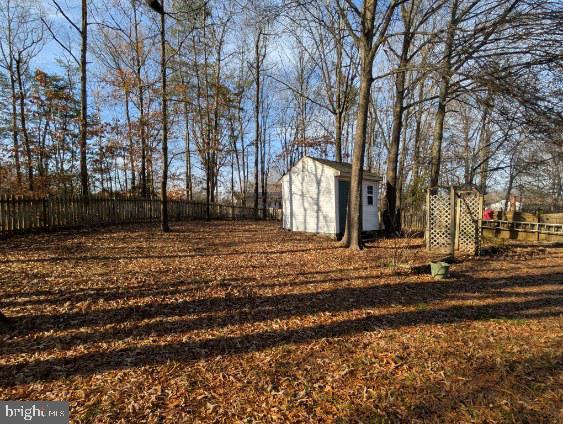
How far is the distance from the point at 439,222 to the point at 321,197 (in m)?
5.23

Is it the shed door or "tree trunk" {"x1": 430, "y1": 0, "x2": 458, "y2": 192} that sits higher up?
"tree trunk" {"x1": 430, "y1": 0, "x2": 458, "y2": 192}

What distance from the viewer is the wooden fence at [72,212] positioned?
345 inches

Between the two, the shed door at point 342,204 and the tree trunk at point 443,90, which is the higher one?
the tree trunk at point 443,90

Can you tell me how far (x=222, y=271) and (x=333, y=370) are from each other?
409cm

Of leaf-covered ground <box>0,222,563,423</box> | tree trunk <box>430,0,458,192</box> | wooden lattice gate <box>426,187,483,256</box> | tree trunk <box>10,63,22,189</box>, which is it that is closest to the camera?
leaf-covered ground <box>0,222,563,423</box>

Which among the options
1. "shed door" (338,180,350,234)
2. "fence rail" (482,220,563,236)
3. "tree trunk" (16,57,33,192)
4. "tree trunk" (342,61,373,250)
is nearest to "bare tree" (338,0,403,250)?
"tree trunk" (342,61,373,250)

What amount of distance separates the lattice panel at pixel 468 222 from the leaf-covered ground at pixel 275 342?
8.68 feet

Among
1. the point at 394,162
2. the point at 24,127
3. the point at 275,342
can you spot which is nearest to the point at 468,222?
the point at 394,162

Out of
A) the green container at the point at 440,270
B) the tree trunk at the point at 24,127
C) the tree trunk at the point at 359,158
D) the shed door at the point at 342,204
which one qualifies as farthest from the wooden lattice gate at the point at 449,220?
the tree trunk at the point at 24,127

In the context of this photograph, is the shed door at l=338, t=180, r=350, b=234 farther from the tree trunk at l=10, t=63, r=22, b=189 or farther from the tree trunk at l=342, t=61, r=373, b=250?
the tree trunk at l=10, t=63, r=22, b=189

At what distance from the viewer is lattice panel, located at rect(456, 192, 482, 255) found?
962 cm

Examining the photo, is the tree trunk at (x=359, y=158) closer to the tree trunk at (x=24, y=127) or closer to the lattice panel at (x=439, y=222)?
the lattice panel at (x=439, y=222)

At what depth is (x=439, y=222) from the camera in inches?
396

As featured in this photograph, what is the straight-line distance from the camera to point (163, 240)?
993 centimetres
